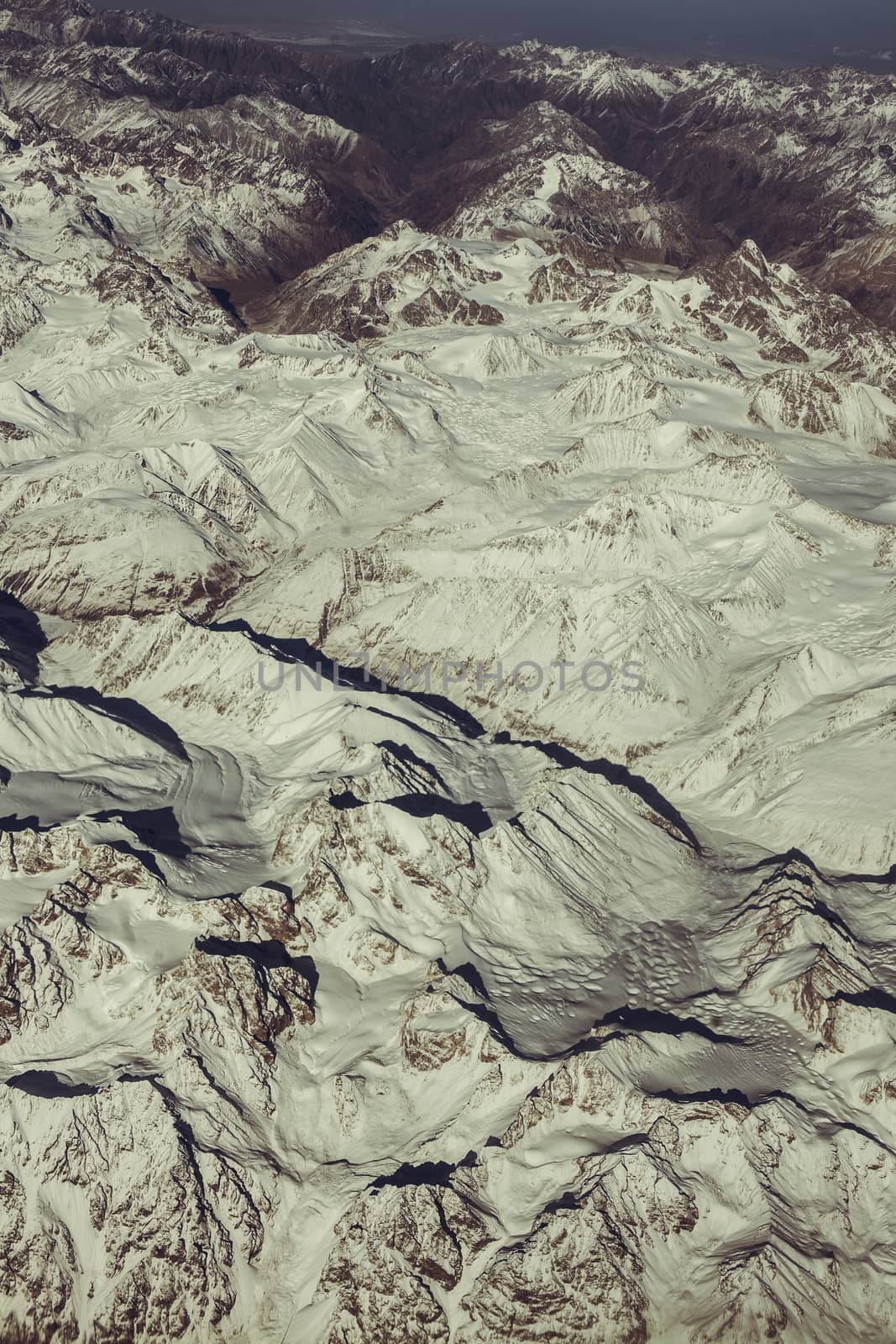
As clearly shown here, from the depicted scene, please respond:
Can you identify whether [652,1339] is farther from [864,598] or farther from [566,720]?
[864,598]

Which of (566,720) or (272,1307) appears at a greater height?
(272,1307)

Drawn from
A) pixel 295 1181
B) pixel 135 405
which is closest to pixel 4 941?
pixel 295 1181

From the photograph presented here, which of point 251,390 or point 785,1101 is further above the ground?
point 785,1101

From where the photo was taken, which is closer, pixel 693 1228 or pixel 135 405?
pixel 693 1228

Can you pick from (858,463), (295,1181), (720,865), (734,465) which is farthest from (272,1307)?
(858,463)

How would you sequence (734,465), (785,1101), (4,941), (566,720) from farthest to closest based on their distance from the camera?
(734,465) < (566,720) < (4,941) < (785,1101)

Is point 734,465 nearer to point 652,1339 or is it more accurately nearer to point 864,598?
point 864,598

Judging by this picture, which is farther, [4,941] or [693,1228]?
[4,941]

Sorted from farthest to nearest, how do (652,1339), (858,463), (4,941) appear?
(858,463) → (4,941) → (652,1339)

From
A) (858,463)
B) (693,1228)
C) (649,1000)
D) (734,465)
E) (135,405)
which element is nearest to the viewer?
(693,1228)
